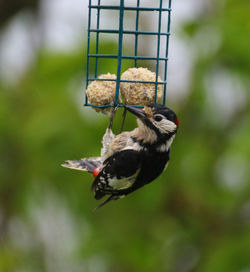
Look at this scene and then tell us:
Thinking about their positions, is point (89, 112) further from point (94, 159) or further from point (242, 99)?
point (242, 99)

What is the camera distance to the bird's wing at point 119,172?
3.65 m

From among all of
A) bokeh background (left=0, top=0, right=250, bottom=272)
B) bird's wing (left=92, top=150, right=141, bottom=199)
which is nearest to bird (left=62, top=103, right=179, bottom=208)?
bird's wing (left=92, top=150, right=141, bottom=199)

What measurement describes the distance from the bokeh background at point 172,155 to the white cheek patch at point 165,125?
1007 millimetres

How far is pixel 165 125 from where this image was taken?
3498 mm

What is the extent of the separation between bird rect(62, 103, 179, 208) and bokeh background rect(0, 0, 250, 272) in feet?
2.96

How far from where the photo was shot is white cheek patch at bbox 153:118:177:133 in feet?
11.4

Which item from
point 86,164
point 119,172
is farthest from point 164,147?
point 86,164

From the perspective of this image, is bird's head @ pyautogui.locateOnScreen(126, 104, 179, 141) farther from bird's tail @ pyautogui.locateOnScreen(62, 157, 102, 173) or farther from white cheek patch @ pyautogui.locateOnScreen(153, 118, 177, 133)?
bird's tail @ pyautogui.locateOnScreen(62, 157, 102, 173)

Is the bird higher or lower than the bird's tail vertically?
higher

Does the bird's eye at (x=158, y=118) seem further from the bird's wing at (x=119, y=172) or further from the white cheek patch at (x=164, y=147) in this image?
the bird's wing at (x=119, y=172)

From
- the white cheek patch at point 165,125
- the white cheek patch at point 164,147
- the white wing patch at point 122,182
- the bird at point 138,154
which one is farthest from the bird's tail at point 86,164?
the white cheek patch at point 165,125

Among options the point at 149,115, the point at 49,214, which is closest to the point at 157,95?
the point at 149,115

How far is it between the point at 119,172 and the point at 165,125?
43cm

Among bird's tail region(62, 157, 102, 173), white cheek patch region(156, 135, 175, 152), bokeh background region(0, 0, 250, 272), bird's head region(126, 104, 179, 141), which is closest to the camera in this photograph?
bird's head region(126, 104, 179, 141)
